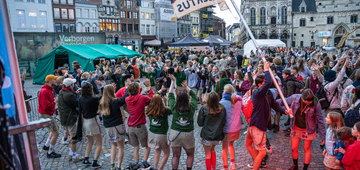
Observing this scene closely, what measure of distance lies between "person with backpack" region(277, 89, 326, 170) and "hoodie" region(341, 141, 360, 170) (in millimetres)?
912

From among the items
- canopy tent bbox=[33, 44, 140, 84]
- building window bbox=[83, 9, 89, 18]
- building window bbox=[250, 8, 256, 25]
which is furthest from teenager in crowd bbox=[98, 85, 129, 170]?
building window bbox=[250, 8, 256, 25]

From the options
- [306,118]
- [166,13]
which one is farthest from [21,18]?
[306,118]

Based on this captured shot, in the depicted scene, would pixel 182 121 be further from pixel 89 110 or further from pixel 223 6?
pixel 223 6

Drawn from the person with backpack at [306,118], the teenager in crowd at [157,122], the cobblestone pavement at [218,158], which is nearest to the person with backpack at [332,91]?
the cobblestone pavement at [218,158]

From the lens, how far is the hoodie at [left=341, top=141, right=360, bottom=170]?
11.2 ft

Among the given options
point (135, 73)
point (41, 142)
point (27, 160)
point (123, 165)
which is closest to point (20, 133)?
point (27, 160)

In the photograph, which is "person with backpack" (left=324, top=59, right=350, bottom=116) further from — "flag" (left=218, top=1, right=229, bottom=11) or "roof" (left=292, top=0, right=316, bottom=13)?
"roof" (left=292, top=0, right=316, bottom=13)

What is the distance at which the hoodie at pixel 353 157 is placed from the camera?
3.42m

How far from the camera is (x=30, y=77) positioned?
20.4 metres

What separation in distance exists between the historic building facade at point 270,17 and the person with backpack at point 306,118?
201 feet

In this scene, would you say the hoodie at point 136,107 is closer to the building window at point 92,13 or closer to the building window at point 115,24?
the building window at point 92,13

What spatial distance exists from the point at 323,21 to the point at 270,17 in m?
11.9

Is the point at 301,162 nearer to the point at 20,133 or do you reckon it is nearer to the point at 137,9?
the point at 20,133

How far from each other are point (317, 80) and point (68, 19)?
40.8 metres
